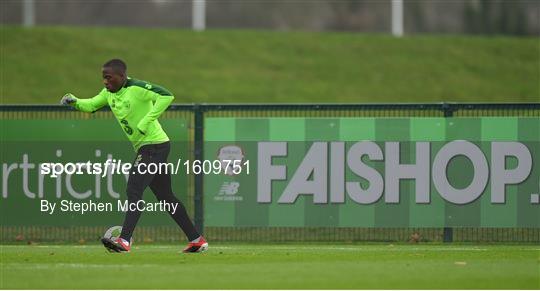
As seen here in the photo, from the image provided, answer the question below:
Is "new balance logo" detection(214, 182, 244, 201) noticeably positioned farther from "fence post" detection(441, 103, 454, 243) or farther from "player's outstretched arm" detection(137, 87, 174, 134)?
"player's outstretched arm" detection(137, 87, 174, 134)

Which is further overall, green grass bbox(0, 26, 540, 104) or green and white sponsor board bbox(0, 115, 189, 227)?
green grass bbox(0, 26, 540, 104)

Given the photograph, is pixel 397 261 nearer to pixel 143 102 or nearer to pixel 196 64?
pixel 143 102

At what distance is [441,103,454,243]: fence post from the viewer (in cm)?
1605

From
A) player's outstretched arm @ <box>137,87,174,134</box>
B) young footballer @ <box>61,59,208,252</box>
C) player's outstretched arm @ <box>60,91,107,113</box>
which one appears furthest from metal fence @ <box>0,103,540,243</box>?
player's outstretched arm @ <box>137,87,174,134</box>

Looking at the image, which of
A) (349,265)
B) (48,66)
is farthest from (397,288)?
(48,66)

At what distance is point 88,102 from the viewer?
13.7 meters

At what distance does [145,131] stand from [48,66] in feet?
59.2

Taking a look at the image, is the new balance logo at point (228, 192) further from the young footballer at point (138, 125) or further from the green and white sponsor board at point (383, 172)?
the young footballer at point (138, 125)

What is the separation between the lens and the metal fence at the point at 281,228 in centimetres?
1612

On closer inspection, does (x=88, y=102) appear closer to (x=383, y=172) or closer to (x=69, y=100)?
(x=69, y=100)

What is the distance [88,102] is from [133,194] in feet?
4.15

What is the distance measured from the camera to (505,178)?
52.1 ft

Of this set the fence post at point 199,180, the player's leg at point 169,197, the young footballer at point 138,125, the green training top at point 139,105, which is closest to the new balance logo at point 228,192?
the fence post at point 199,180

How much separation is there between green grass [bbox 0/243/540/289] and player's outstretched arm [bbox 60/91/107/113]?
1662mm
